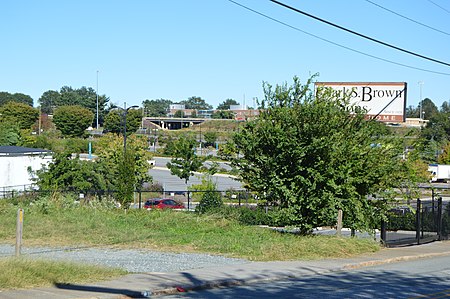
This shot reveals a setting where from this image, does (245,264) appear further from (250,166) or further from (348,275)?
(250,166)

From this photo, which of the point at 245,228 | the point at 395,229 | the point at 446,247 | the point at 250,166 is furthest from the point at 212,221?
the point at 395,229

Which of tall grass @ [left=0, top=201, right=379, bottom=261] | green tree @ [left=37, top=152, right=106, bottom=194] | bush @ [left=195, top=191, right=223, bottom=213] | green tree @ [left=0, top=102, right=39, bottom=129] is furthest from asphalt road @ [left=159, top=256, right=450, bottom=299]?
green tree @ [left=0, top=102, right=39, bottom=129]

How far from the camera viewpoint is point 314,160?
2423cm

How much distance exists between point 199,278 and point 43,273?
12.3 feet

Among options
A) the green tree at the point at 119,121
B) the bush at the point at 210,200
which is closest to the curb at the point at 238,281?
the bush at the point at 210,200

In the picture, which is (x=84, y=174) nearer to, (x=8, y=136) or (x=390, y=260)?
(x=8, y=136)

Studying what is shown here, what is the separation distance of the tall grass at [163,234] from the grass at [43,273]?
→ 637 centimetres

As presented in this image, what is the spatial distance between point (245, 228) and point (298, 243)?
5.44 metres

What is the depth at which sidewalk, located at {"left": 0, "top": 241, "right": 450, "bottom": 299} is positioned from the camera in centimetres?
1306

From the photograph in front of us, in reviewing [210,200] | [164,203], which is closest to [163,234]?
[210,200]

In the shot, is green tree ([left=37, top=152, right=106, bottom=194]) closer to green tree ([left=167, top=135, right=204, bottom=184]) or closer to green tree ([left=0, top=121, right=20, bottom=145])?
green tree ([left=167, top=135, right=204, bottom=184])

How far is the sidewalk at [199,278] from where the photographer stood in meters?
13.1

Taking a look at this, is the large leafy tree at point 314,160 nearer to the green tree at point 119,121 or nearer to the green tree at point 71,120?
the green tree at point 119,121

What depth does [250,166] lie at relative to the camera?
83.6 feet
